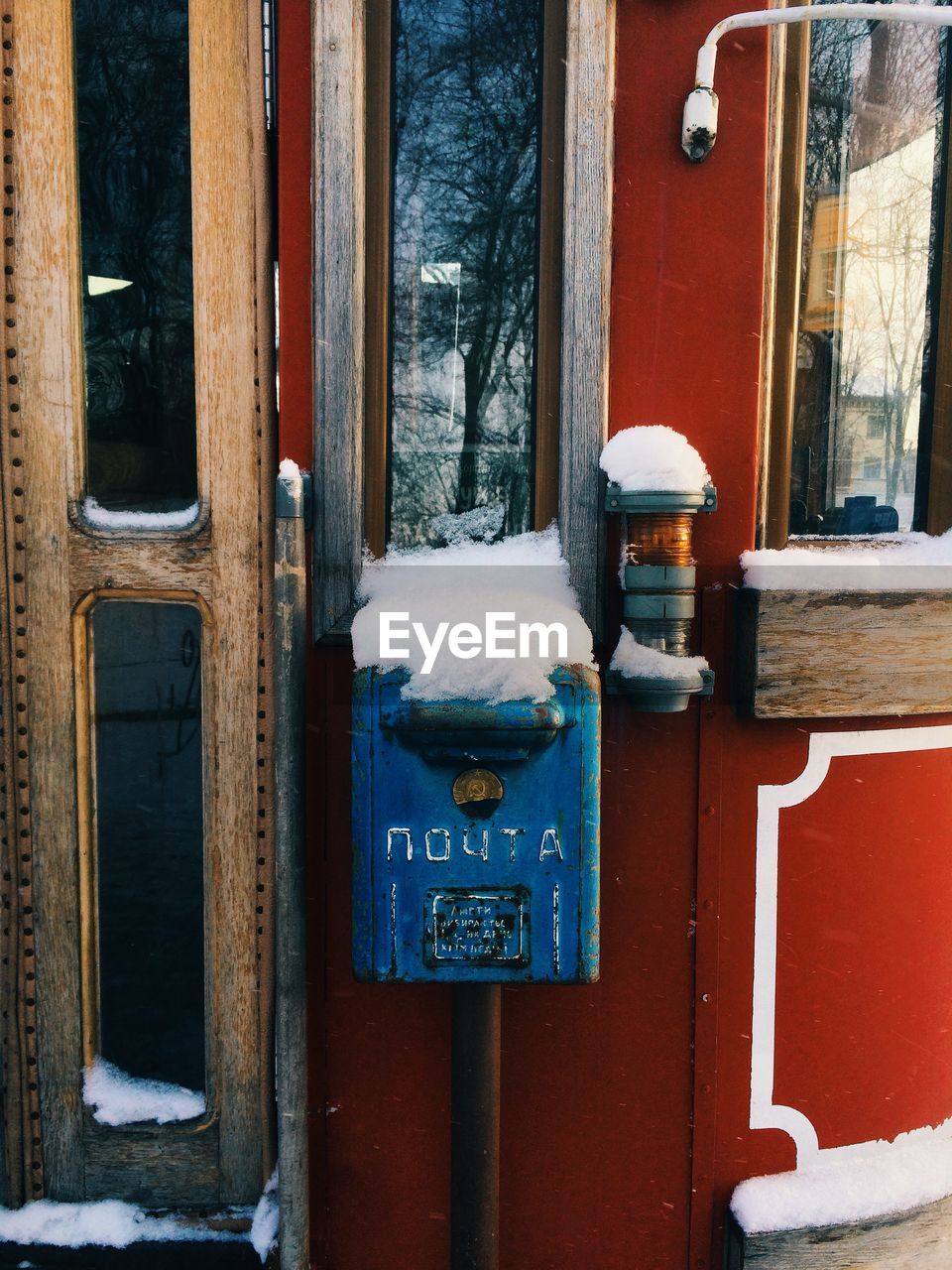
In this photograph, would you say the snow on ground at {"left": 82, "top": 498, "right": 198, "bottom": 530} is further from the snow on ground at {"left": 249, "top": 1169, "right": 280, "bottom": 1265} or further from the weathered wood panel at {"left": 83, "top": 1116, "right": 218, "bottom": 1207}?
the snow on ground at {"left": 249, "top": 1169, "right": 280, "bottom": 1265}

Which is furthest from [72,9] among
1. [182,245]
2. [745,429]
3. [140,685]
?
[745,429]

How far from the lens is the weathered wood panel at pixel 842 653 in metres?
2.16

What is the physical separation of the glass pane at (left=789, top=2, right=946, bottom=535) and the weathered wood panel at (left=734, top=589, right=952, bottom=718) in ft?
1.01

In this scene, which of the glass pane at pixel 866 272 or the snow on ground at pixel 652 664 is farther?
the glass pane at pixel 866 272

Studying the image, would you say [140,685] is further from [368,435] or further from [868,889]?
[868,889]

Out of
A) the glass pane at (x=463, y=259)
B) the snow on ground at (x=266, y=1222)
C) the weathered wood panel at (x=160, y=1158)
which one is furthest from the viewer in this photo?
the weathered wood panel at (x=160, y=1158)

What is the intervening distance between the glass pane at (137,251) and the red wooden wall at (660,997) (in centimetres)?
38

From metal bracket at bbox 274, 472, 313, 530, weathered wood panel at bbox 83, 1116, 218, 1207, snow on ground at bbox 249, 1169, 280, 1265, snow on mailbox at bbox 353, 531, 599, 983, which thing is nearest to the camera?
snow on mailbox at bbox 353, 531, 599, 983

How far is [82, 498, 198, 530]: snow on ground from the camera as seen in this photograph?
7.52ft

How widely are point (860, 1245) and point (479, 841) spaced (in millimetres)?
1450

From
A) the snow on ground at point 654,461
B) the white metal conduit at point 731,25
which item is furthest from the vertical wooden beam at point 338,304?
the white metal conduit at point 731,25

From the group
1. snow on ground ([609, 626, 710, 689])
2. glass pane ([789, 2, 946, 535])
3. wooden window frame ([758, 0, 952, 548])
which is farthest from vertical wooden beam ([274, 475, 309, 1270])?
glass pane ([789, 2, 946, 535])

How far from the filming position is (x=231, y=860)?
232cm

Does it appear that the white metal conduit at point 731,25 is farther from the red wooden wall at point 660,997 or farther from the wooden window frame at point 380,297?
the red wooden wall at point 660,997
